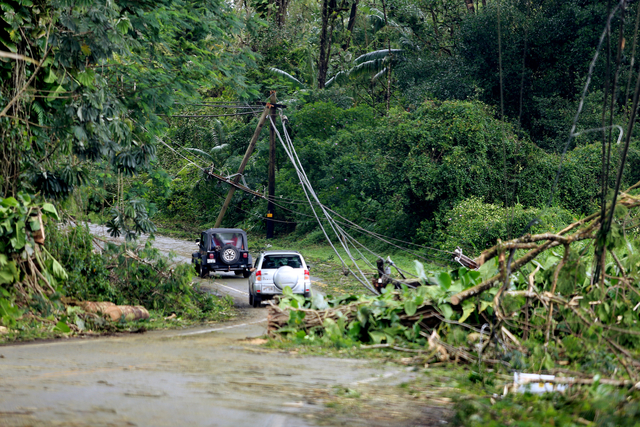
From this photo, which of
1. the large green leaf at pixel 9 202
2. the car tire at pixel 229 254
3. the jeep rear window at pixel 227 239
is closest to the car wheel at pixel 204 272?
the car tire at pixel 229 254

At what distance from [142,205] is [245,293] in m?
6.69

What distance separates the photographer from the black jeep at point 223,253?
24.1 meters

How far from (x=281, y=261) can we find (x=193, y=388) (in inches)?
494

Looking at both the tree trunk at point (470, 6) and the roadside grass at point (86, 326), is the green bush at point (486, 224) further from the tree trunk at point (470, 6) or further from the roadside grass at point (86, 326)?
the tree trunk at point (470, 6)

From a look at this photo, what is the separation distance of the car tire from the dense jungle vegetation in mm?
3353

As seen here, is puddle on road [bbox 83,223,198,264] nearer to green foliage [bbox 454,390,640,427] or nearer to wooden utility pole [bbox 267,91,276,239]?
wooden utility pole [bbox 267,91,276,239]

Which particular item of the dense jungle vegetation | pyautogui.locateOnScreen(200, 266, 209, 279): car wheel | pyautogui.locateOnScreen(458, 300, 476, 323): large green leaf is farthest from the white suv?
pyautogui.locateOnScreen(458, 300, 476, 323): large green leaf

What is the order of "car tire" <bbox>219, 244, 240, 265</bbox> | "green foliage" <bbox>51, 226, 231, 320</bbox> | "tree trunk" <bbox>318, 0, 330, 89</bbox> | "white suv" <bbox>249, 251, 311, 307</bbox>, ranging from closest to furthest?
"green foliage" <bbox>51, 226, 231, 320</bbox>
"white suv" <bbox>249, 251, 311, 307</bbox>
"car tire" <bbox>219, 244, 240, 265</bbox>
"tree trunk" <bbox>318, 0, 330, 89</bbox>

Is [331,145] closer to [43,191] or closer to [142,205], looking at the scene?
[142,205]

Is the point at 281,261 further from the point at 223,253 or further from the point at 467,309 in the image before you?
the point at 467,309

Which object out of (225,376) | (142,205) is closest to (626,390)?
(225,376)

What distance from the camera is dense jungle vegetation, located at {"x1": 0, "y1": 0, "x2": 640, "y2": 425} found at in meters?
11.0

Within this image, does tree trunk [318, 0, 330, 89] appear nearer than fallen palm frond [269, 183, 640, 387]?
No

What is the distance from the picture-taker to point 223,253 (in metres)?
24.1
